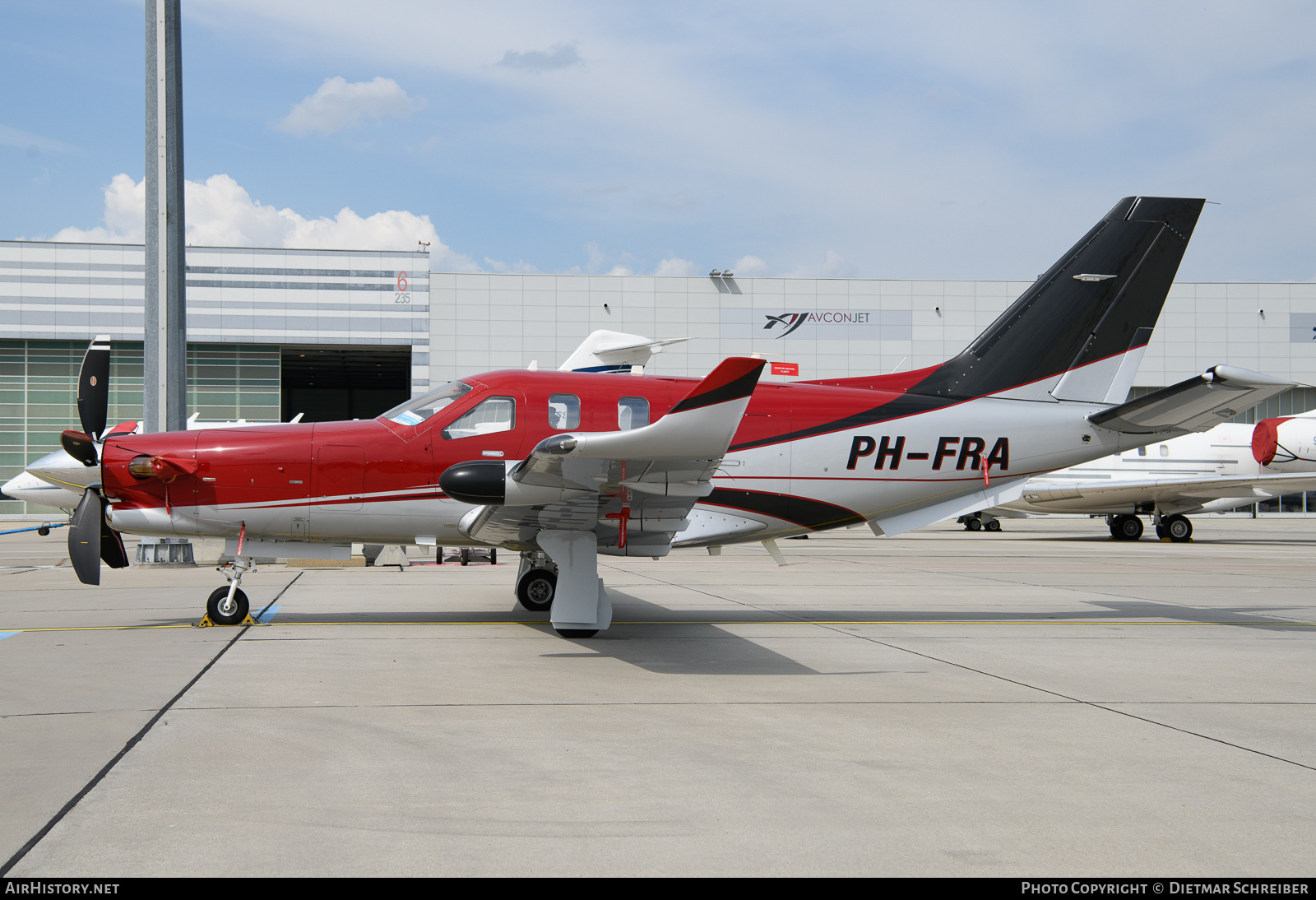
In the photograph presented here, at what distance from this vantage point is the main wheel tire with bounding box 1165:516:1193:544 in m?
29.9

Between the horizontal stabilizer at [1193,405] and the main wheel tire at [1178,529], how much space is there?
22.9m

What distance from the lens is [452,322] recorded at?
46.8 metres

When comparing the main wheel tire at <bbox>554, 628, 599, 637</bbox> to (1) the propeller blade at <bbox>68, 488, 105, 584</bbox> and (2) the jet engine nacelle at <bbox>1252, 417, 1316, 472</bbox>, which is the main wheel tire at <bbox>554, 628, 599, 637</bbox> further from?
(2) the jet engine nacelle at <bbox>1252, 417, 1316, 472</bbox>

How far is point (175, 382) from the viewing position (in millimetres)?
17469

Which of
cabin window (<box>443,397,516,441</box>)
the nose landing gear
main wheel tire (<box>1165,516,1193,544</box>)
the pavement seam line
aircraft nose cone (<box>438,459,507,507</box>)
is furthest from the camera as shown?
main wheel tire (<box>1165,516,1193,544</box>)

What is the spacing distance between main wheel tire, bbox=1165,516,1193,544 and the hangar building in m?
16.4

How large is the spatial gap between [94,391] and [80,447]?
122cm

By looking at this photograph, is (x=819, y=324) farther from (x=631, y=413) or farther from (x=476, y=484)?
(x=476, y=484)

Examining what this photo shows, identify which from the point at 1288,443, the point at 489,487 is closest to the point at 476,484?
the point at 489,487

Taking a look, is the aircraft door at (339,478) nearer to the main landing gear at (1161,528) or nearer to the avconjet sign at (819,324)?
the main landing gear at (1161,528)

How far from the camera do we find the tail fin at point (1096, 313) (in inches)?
419

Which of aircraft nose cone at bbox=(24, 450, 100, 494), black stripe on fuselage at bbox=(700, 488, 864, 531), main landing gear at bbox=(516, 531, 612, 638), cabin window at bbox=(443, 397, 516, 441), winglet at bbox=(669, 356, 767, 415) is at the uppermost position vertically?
winglet at bbox=(669, 356, 767, 415)

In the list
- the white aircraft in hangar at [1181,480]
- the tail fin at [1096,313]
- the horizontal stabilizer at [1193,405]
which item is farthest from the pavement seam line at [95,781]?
the white aircraft in hangar at [1181,480]

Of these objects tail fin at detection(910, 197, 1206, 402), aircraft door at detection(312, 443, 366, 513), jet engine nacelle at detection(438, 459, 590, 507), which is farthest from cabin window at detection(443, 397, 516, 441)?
tail fin at detection(910, 197, 1206, 402)
